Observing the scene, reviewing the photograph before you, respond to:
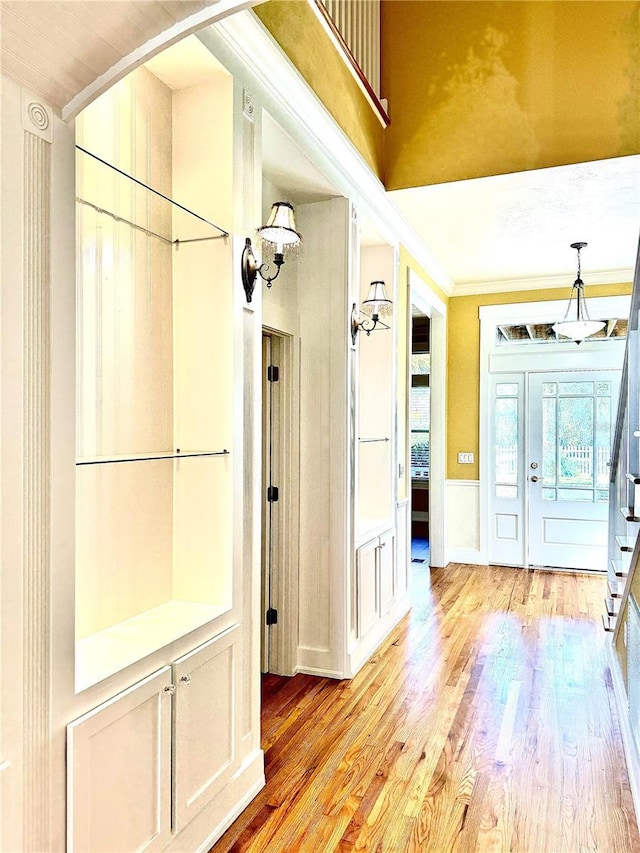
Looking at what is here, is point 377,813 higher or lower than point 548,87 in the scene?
lower

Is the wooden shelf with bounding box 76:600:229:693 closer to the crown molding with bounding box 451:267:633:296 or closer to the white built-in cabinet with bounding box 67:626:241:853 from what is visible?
the white built-in cabinet with bounding box 67:626:241:853

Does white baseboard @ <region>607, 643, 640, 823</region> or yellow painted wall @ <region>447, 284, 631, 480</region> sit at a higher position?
yellow painted wall @ <region>447, 284, 631, 480</region>

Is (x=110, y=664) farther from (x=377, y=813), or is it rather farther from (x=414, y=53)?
(x=414, y=53)

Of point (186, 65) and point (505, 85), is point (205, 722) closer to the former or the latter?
point (186, 65)

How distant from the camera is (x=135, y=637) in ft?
6.21

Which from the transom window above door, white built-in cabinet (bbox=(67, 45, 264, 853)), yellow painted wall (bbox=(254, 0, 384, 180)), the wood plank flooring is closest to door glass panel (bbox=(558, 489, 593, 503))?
the transom window above door

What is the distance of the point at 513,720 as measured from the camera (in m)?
3.05

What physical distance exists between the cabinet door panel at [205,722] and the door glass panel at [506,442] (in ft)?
15.8

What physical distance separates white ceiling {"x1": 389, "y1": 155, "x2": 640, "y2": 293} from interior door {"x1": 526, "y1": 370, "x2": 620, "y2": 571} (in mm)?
1086

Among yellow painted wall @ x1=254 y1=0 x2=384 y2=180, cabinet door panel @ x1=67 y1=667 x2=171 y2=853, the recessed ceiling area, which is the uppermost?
yellow painted wall @ x1=254 y1=0 x2=384 y2=180

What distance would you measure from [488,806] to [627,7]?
422cm

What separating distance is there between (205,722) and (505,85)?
12.6 ft

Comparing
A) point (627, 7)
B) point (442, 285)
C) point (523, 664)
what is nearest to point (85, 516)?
point (523, 664)

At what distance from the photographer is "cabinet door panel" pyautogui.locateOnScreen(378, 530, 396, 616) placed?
416cm
